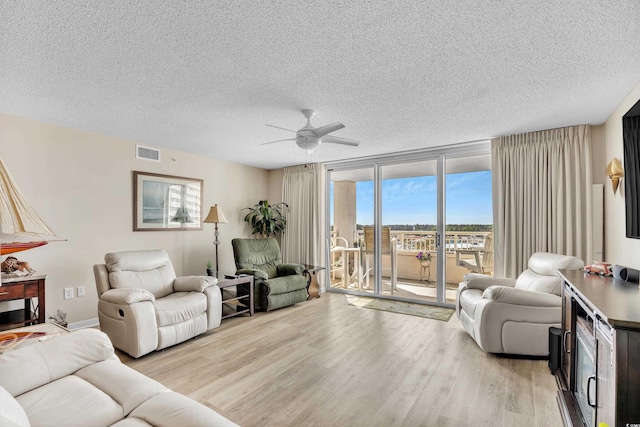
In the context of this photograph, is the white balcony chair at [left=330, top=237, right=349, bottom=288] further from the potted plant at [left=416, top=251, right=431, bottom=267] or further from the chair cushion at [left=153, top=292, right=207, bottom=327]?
the chair cushion at [left=153, top=292, right=207, bottom=327]

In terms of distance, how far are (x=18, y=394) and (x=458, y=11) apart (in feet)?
9.24

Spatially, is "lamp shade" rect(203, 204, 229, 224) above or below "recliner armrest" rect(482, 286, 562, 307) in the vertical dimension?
above

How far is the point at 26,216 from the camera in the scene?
1.76m

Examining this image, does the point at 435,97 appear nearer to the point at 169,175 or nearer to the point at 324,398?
the point at 324,398

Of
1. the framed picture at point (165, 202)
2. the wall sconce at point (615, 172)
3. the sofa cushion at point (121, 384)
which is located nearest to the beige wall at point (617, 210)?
the wall sconce at point (615, 172)

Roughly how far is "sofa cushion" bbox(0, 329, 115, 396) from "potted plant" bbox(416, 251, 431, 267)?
14.0ft

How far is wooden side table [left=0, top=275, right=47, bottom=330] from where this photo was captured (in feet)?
9.29

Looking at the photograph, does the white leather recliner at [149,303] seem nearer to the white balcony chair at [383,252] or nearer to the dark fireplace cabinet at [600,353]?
the white balcony chair at [383,252]

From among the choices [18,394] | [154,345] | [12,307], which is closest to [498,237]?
[154,345]

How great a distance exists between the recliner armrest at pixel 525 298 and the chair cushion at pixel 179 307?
2.99 meters

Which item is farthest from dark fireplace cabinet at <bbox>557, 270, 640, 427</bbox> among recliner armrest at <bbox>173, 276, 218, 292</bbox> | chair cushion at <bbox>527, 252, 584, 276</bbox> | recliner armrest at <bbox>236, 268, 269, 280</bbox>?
recliner armrest at <bbox>236, 268, 269, 280</bbox>

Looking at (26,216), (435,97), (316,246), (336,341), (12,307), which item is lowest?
(336,341)

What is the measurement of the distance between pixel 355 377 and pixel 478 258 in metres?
2.86

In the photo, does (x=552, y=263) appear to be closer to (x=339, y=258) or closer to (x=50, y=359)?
(x=339, y=258)
